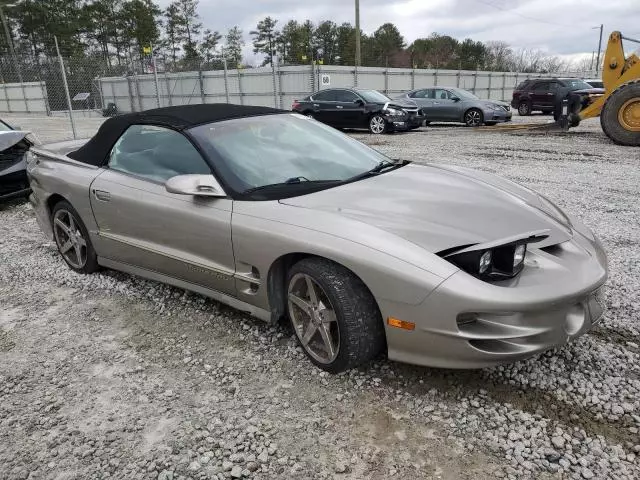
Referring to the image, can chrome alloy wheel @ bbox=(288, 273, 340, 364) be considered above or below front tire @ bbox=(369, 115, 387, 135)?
above

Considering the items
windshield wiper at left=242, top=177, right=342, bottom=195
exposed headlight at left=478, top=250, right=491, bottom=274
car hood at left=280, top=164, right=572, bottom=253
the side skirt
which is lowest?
the side skirt

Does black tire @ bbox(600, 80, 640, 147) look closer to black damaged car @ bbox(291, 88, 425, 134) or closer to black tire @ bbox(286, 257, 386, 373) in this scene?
black damaged car @ bbox(291, 88, 425, 134)

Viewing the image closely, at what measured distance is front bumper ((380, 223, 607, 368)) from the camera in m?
2.16

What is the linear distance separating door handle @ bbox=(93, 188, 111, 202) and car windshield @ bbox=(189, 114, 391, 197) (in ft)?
2.86

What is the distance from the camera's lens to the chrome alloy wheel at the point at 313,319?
2568 millimetres

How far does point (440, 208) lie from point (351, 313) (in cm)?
75

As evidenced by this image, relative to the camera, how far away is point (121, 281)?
13.3 ft

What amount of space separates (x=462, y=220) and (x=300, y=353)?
116cm

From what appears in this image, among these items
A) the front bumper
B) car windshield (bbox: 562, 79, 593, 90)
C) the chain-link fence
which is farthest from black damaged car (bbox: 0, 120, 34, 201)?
car windshield (bbox: 562, 79, 593, 90)

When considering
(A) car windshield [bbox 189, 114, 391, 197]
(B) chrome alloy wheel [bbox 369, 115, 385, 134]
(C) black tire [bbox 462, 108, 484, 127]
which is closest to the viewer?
(A) car windshield [bbox 189, 114, 391, 197]

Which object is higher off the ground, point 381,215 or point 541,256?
point 381,215

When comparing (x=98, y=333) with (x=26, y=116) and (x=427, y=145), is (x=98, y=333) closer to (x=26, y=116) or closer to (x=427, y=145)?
(x=427, y=145)

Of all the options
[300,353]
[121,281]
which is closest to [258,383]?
[300,353]

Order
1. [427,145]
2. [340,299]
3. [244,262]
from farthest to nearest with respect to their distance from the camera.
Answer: [427,145] → [244,262] → [340,299]
